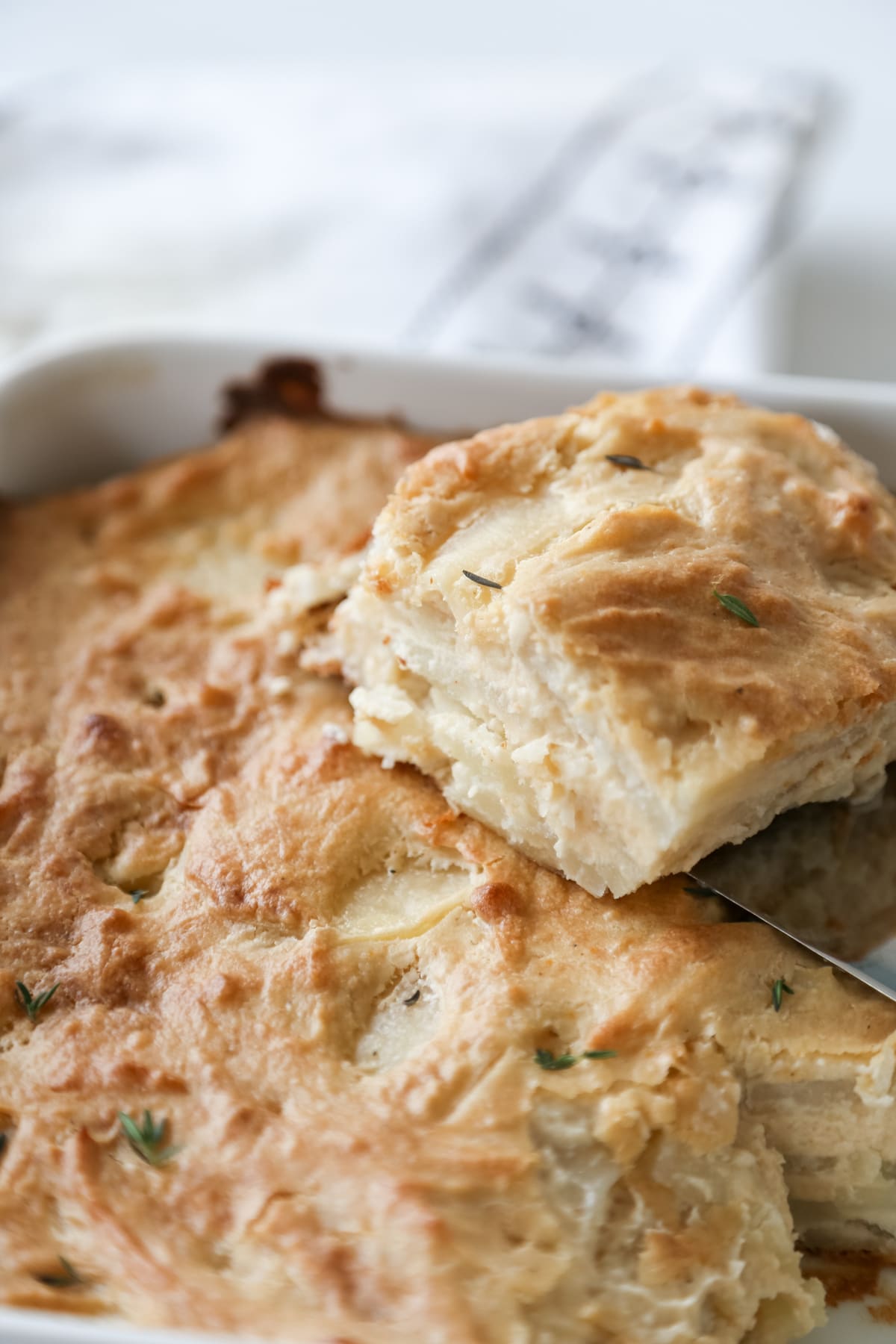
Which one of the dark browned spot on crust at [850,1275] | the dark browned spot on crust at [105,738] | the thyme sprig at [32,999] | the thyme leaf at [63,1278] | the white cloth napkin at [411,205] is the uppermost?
the white cloth napkin at [411,205]

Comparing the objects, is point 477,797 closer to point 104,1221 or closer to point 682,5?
point 104,1221

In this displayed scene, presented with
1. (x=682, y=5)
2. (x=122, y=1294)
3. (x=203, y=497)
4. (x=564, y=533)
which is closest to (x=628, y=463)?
(x=564, y=533)

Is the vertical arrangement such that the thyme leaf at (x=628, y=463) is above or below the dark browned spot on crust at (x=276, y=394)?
above

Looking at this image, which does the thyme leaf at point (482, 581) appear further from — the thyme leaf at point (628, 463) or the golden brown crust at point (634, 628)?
the thyme leaf at point (628, 463)

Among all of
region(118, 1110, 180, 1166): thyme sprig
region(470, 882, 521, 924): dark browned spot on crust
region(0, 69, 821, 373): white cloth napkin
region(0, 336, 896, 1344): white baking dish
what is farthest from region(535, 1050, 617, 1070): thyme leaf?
region(0, 69, 821, 373): white cloth napkin

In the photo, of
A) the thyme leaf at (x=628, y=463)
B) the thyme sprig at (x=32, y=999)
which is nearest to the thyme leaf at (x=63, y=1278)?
the thyme sprig at (x=32, y=999)

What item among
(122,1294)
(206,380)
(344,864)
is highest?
(206,380)

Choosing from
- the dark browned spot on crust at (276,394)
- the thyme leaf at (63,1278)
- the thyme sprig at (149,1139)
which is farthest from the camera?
the dark browned spot on crust at (276,394)
